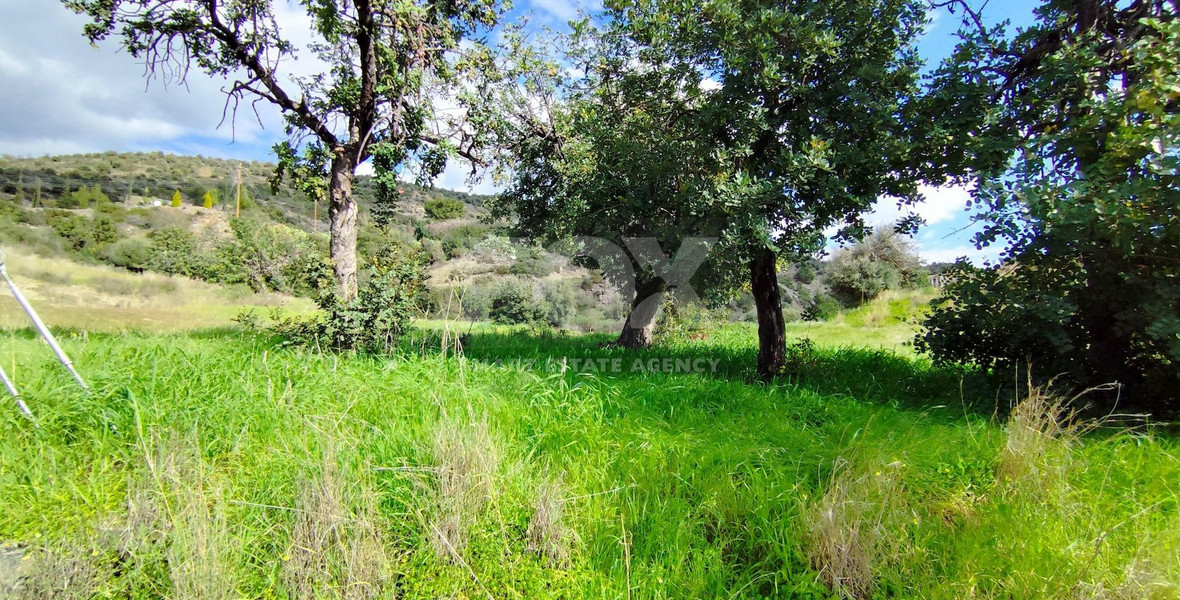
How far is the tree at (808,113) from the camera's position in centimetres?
545

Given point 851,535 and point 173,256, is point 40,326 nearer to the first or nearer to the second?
point 851,535

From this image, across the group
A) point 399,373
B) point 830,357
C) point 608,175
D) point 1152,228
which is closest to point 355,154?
point 608,175

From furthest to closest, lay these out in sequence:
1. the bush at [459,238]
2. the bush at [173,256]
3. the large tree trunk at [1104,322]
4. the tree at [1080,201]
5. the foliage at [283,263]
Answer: the bush at [173,256], the bush at [459,238], the foliage at [283,263], the large tree trunk at [1104,322], the tree at [1080,201]

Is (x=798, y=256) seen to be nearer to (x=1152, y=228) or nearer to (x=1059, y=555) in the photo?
(x=1152, y=228)

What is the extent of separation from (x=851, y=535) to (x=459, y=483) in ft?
6.82

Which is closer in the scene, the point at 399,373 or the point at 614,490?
the point at 614,490

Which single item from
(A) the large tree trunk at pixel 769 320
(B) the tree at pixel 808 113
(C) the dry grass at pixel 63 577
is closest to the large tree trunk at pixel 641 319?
(A) the large tree trunk at pixel 769 320

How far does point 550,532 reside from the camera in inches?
111

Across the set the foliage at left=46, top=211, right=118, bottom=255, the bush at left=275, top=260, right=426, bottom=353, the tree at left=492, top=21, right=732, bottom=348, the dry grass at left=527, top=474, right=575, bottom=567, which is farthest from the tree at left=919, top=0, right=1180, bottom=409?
the foliage at left=46, top=211, right=118, bottom=255

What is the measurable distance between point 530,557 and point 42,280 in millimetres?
25886

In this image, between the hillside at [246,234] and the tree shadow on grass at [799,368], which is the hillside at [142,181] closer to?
the hillside at [246,234]

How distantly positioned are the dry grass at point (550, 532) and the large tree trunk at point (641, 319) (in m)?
7.11

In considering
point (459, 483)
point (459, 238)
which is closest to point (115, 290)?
point (459, 238)

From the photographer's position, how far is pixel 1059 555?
8.73 feet
